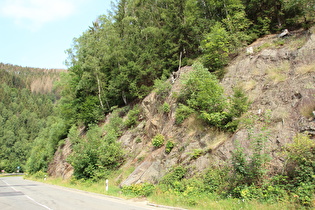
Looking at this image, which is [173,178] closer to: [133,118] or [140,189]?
[140,189]

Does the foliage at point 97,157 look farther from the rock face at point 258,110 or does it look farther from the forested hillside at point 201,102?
the rock face at point 258,110

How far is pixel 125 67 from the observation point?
2547cm

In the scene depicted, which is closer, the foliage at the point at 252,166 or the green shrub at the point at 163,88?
the foliage at the point at 252,166

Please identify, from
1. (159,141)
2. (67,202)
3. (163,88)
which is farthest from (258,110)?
(67,202)

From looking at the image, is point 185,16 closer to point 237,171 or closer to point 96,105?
point 96,105

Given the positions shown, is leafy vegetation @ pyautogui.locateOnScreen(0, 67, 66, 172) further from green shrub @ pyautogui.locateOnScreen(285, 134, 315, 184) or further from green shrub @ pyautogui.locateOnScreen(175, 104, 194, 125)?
green shrub @ pyautogui.locateOnScreen(285, 134, 315, 184)

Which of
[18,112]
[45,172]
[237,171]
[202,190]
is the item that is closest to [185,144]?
[202,190]

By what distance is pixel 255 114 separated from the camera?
40.3ft

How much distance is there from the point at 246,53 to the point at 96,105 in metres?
21.2

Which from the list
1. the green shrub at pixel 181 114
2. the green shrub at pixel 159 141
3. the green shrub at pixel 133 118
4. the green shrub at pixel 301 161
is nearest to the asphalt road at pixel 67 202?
the green shrub at pixel 159 141

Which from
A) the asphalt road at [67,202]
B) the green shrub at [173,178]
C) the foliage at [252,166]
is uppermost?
the foliage at [252,166]

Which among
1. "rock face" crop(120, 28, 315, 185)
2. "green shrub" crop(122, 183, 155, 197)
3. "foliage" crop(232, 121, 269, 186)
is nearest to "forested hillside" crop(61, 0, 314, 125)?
"rock face" crop(120, 28, 315, 185)

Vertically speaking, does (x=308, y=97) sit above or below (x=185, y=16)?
below

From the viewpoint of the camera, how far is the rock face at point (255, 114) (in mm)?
10352
